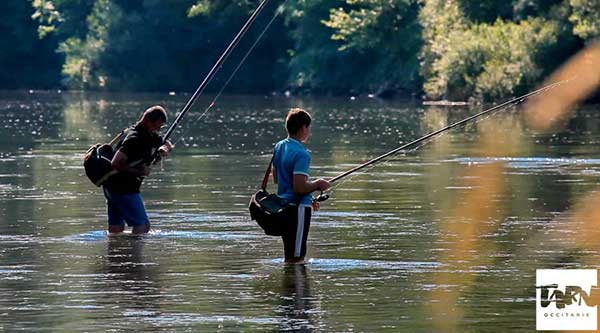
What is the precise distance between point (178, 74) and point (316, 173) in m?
68.2

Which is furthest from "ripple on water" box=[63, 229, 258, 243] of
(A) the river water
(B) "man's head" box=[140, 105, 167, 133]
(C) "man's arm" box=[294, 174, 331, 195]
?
(C) "man's arm" box=[294, 174, 331, 195]

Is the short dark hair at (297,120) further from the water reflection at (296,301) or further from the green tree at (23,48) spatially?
the green tree at (23,48)

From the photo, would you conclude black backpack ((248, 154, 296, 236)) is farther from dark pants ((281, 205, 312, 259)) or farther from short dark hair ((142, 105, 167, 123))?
short dark hair ((142, 105, 167, 123))

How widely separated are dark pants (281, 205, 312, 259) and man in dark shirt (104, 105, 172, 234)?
2321 millimetres

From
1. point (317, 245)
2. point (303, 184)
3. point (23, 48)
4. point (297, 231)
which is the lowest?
point (317, 245)

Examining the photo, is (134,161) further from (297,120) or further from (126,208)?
(297,120)

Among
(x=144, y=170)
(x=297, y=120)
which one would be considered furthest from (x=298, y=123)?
(x=144, y=170)

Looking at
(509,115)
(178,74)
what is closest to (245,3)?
(178,74)

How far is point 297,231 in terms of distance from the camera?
14.2 m

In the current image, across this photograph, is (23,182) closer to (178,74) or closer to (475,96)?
(475,96)

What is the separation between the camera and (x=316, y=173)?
25484 mm

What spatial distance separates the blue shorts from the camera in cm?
1650

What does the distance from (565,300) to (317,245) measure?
4.22 metres

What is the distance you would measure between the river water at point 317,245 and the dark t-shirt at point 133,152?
1.67 feet
